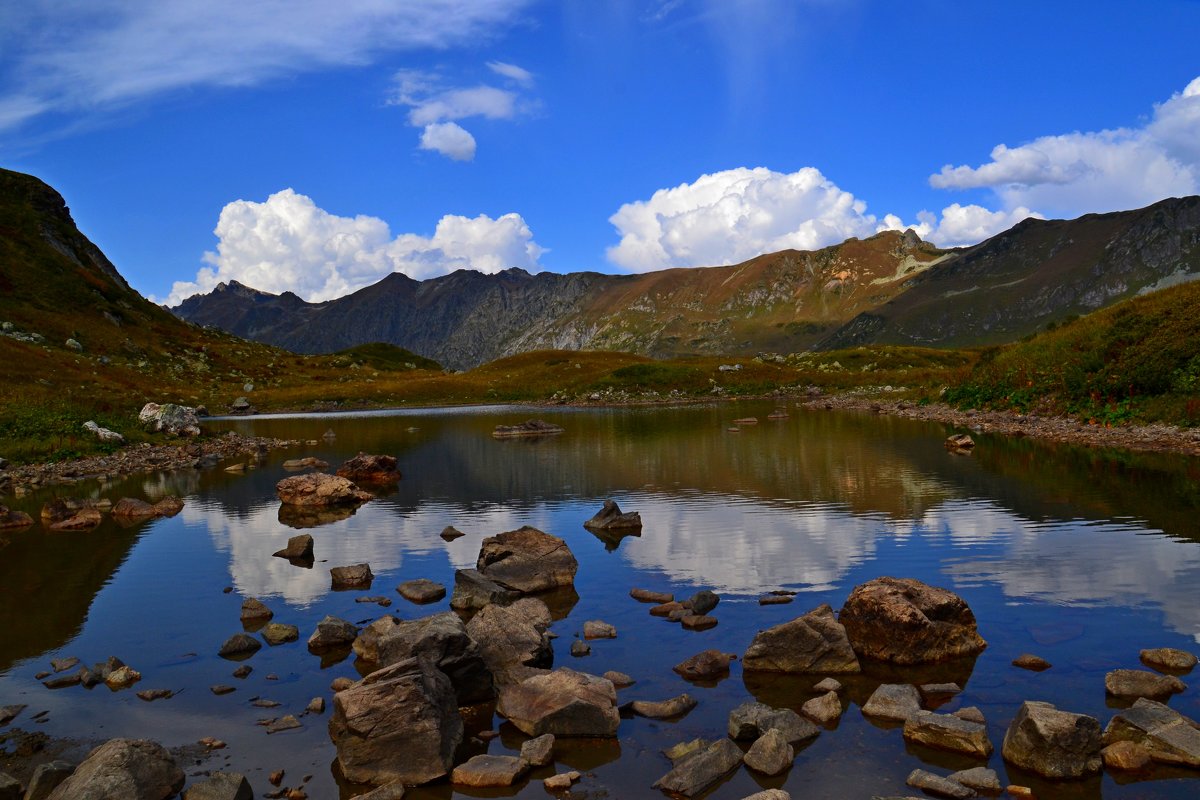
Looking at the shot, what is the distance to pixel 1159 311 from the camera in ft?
184

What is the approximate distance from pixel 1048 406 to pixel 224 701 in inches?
2555

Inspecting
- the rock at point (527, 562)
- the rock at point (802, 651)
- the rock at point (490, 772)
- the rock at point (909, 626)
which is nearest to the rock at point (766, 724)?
the rock at point (802, 651)

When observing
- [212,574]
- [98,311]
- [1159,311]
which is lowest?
[212,574]

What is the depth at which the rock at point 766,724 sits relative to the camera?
40.8ft

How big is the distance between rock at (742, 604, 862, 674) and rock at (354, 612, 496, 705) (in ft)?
17.8

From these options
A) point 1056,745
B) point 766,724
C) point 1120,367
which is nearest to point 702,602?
point 766,724

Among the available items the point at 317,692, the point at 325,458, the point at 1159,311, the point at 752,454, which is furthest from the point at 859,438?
the point at 317,692

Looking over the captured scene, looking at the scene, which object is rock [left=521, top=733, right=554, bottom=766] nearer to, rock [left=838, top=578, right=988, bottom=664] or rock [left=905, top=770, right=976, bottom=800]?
rock [left=905, top=770, right=976, bottom=800]

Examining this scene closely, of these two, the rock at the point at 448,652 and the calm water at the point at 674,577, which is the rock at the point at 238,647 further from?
the rock at the point at 448,652

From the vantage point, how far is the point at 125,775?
428 inches

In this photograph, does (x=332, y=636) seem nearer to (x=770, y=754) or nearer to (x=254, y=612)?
(x=254, y=612)

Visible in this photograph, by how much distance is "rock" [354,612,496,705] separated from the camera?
14.6 meters

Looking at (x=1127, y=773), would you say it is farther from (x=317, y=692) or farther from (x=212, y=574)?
(x=212, y=574)

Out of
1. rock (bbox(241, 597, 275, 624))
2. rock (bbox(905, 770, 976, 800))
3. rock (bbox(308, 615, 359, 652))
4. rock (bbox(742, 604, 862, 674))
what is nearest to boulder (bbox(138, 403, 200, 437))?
rock (bbox(241, 597, 275, 624))
